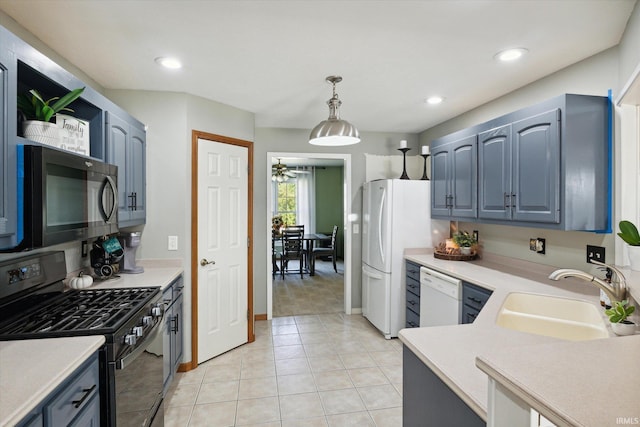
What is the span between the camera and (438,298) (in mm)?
3031

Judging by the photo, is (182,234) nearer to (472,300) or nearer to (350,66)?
(350,66)

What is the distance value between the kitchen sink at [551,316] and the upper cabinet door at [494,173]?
2.32 feet

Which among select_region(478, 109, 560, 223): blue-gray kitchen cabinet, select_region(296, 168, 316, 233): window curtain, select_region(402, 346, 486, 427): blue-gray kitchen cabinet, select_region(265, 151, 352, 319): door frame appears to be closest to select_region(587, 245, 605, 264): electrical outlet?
select_region(478, 109, 560, 223): blue-gray kitchen cabinet

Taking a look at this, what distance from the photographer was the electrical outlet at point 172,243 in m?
2.99

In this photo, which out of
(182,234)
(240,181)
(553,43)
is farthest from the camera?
(240,181)

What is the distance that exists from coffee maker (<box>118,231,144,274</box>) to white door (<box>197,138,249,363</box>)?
0.54 meters

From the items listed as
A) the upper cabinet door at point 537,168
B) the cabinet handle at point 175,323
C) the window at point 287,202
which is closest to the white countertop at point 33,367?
the cabinet handle at point 175,323

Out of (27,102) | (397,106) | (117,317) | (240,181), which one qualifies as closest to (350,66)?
(397,106)

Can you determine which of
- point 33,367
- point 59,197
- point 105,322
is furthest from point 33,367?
point 59,197

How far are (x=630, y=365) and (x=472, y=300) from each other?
194 cm

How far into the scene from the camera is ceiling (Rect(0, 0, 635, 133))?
1.75 metres

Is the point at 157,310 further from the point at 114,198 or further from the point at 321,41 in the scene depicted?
the point at 321,41

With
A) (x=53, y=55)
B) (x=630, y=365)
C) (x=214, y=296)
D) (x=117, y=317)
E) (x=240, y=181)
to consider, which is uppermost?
(x=53, y=55)

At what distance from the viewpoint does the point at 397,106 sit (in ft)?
11.4
